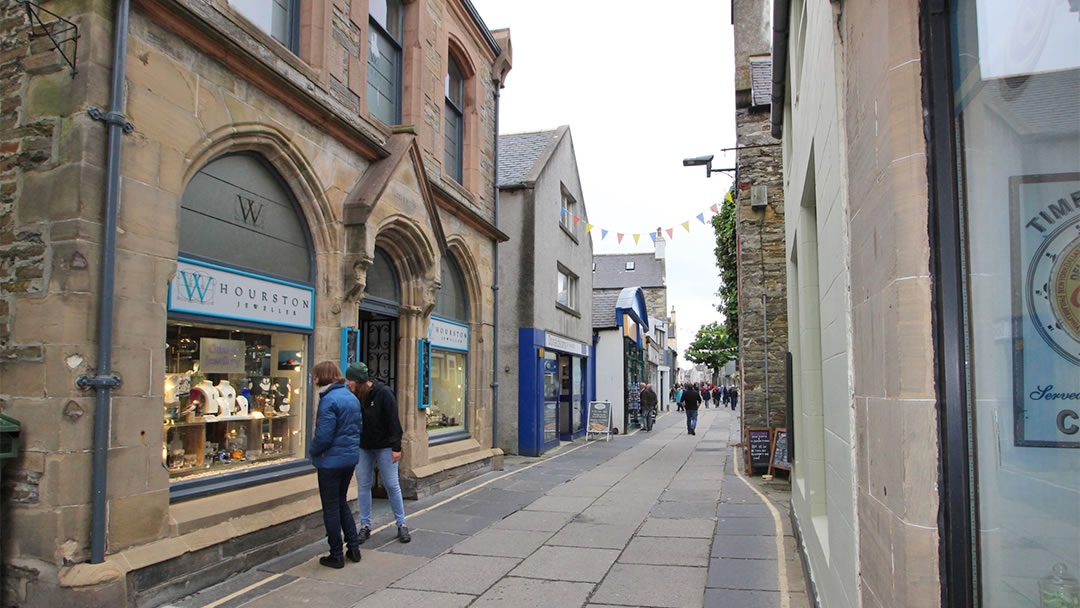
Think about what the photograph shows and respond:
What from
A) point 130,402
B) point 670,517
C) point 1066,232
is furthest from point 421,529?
point 1066,232

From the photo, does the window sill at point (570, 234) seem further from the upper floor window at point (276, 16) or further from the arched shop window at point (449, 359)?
the upper floor window at point (276, 16)

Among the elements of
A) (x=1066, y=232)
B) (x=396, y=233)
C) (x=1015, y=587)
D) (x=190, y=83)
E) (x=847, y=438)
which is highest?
(x=190, y=83)

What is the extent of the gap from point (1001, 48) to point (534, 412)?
13968mm

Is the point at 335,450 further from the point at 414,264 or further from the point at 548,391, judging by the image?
the point at 548,391

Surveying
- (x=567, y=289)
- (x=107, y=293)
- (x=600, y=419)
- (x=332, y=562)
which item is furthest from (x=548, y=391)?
(x=107, y=293)

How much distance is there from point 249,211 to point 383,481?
9.62 feet

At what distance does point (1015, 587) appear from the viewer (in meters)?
1.84

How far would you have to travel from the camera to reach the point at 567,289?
19.9 m

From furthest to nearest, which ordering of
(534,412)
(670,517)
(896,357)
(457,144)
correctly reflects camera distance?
(534,412)
(457,144)
(670,517)
(896,357)

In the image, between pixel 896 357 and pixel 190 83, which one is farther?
pixel 190 83

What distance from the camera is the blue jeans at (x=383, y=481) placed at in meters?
7.21

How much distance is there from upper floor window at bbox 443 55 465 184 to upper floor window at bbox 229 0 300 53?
4206 millimetres

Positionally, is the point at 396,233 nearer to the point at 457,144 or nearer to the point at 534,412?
the point at 457,144

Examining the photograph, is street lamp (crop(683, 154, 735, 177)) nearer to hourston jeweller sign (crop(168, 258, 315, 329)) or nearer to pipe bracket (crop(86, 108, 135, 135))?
hourston jeweller sign (crop(168, 258, 315, 329))
